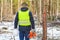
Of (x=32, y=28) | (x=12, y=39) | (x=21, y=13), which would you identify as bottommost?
(x=12, y=39)

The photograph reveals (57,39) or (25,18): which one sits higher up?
(25,18)

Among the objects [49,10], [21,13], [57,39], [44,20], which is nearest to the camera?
[44,20]

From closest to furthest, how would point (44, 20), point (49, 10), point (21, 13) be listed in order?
point (44, 20) < point (21, 13) < point (49, 10)

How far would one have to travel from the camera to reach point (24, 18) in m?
7.72

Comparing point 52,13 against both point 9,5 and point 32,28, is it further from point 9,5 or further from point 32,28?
point 32,28

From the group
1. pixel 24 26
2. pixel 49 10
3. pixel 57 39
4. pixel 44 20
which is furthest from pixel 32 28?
pixel 49 10

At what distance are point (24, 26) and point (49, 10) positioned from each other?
1094 cm

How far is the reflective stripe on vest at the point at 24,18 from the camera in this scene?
767 cm

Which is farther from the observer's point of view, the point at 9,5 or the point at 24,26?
the point at 9,5

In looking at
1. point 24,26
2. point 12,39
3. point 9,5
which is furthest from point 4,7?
point 24,26

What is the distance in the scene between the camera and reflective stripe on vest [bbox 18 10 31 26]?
767cm

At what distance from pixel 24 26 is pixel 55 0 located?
37.1 ft

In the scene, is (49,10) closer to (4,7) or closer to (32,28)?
(4,7)

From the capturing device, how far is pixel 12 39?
35.1ft
